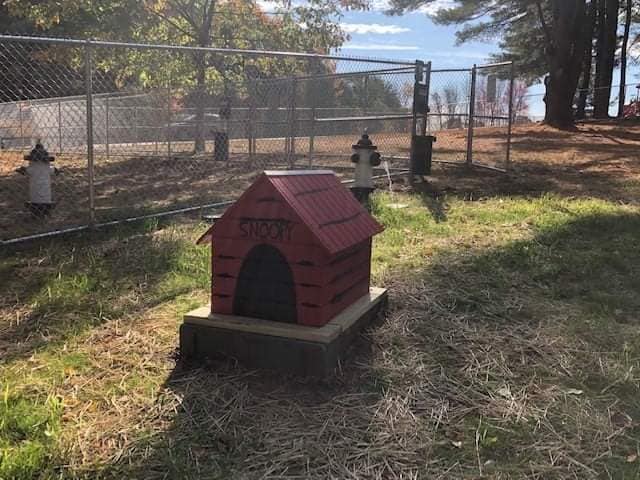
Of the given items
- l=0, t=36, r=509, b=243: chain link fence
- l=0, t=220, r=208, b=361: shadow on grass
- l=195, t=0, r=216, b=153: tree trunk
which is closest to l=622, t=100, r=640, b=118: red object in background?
l=0, t=36, r=509, b=243: chain link fence

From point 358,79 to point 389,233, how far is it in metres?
5.04

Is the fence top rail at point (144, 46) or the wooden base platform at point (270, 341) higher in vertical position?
the fence top rail at point (144, 46)

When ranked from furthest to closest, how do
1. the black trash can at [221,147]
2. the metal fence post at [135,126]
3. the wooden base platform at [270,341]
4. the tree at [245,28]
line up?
1. the tree at [245,28]
2. the metal fence post at [135,126]
3. the black trash can at [221,147]
4. the wooden base platform at [270,341]

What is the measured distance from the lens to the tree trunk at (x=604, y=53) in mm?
26625

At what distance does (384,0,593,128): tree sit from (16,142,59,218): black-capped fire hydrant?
590 inches

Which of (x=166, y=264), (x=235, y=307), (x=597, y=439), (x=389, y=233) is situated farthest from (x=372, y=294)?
(x=389, y=233)

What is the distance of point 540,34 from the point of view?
28.5 metres

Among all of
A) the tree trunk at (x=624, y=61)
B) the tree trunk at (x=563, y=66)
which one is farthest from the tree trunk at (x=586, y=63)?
the tree trunk at (x=563, y=66)

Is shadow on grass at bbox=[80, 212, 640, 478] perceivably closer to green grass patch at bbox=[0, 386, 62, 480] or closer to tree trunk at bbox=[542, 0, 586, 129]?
green grass patch at bbox=[0, 386, 62, 480]

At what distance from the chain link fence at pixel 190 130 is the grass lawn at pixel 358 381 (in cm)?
186

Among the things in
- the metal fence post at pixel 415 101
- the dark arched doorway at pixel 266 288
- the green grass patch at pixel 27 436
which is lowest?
the green grass patch at pixel 27 436

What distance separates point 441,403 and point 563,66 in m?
18.2

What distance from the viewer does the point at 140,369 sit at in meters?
3.40

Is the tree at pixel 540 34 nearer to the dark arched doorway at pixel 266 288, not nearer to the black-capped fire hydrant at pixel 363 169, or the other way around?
the black-capped fire hydrant at pixel 363 169
